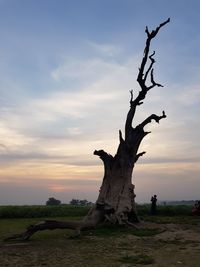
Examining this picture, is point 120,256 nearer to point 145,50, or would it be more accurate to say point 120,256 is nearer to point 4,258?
point 4,258

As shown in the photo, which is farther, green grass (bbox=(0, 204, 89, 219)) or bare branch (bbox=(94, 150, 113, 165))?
green grass (bbox=(0, 204, 89, 219))

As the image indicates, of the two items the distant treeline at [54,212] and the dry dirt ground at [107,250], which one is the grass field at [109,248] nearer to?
the dry dirt ground at [107,250]

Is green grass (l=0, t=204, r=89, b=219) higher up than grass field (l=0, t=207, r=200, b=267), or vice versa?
green grass (l=0, t=204, r=89, b=219)

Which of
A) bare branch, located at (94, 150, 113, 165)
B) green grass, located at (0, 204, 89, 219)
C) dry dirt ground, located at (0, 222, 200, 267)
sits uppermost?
bare branch, located at (94, 150, 113, 165)

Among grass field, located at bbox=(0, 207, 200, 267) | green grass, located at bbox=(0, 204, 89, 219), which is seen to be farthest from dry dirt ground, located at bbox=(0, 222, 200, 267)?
green grass, located at bbox=(0, 204, 89, 219)

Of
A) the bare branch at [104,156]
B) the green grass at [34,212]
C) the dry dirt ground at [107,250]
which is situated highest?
the bare branch at [104,156]

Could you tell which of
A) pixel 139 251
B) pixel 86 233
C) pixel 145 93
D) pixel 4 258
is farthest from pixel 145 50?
pixel 4 258

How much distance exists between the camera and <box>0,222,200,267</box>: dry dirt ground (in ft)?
45.3

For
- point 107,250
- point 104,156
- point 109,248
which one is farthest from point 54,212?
point 107,250

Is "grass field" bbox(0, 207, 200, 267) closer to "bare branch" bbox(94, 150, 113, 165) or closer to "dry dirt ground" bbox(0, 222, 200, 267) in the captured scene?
"dry dirt ground" bbox(0, 222, 200, 267)

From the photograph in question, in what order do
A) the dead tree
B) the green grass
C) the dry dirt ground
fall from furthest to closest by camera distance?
1. the green grass
2. the dead tree
3. the dry dirt ground

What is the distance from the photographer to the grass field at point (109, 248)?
13.8m

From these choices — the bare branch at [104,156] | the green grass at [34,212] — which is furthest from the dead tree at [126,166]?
the green grass at [34,212]

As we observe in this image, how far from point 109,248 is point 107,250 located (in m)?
0.48
